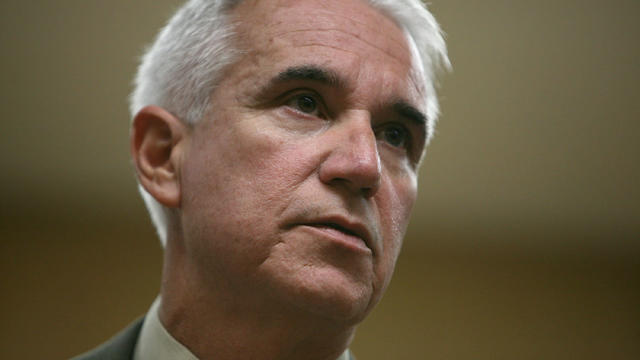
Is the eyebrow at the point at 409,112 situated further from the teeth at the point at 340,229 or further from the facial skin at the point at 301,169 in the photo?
the teeth at the point at 340,229

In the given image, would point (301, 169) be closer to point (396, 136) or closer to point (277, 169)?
point (277, 169)

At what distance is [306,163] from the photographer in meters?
1.07

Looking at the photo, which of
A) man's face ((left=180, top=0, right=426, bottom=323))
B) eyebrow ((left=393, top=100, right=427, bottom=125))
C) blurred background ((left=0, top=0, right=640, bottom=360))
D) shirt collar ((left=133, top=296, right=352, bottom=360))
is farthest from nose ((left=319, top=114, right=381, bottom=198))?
blurred background ((left=0, top=0, right=640, bottom=360))

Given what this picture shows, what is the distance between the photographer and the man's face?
104cm

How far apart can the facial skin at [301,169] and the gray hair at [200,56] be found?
0.11 ft

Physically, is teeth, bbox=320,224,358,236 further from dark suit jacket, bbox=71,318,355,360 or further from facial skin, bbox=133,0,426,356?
dark suit jacket, bbox=71,318,355,360

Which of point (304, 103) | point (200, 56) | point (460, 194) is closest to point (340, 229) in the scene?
point (304, 103)

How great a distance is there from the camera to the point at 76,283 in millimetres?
2719

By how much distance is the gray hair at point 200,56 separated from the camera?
1229mm

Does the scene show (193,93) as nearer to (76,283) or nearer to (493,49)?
(493,49)

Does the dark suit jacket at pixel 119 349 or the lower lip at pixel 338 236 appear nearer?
the lower lip at pixel 338 236

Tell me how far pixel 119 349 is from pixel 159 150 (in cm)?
41

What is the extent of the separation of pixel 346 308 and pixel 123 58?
169cm

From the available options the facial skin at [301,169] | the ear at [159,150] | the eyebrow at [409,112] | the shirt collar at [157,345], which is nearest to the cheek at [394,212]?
the facial skin at [301,169]
